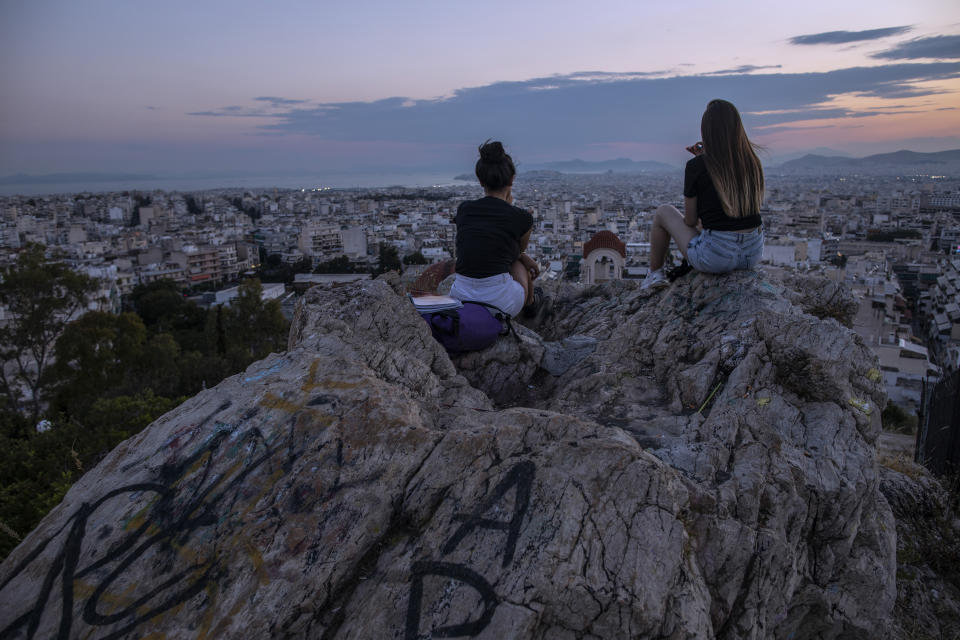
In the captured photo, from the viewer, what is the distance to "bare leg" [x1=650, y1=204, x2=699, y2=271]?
14.8 feet

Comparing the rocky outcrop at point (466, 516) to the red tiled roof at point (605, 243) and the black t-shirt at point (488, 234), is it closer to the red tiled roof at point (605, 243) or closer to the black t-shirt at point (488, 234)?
the black t-shirt at point (488, 234)

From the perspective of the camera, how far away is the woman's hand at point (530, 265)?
4.55 meters

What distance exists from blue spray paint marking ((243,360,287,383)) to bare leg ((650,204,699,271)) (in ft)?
9.52

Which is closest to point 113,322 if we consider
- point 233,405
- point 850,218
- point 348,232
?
point 233,405

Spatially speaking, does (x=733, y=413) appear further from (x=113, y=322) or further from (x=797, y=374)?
(x=113, y=322)

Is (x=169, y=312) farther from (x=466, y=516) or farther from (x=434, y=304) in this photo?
(x=466, y=516)

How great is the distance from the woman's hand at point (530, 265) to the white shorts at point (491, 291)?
0.37 metres

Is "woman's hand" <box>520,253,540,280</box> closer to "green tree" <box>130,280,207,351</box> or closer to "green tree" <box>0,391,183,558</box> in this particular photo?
"green tree" <box>0,391,183,558</box>

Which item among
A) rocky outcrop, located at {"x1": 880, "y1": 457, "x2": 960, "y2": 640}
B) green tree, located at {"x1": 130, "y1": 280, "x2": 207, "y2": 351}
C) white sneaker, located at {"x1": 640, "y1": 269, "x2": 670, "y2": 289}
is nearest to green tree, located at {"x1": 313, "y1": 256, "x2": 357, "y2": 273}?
green tree, located at {"x1": 130, "y1": 280, "x2": 207, "y2": 351}

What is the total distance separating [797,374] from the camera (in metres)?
3.18

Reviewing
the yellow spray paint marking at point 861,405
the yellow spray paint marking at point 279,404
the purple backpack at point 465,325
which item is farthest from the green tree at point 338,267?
the yellow spray paint marking at point 861,405

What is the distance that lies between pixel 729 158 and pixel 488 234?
181cm

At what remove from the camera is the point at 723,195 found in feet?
13.4

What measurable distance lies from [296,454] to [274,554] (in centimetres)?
41
